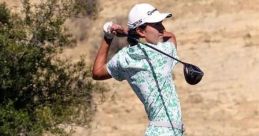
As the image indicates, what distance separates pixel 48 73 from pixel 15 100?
1069 mm

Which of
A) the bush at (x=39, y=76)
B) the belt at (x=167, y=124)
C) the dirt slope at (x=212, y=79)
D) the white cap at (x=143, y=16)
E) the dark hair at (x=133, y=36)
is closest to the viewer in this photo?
the belt at (x=167, y=124)

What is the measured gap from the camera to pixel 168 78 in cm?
Result: 434

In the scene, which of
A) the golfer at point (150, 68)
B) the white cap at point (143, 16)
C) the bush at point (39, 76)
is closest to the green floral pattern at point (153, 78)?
the golfer at point (150, 68)

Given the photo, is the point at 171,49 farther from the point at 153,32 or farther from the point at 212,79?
the point at 212,79

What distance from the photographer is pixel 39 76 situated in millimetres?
15438

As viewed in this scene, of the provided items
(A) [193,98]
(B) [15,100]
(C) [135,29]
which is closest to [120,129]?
(A) [193,98]

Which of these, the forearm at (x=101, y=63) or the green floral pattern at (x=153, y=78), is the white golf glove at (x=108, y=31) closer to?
the forearm at (x=101, y=63)

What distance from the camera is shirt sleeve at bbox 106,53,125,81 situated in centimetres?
449

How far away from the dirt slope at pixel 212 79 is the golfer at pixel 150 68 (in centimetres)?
1392

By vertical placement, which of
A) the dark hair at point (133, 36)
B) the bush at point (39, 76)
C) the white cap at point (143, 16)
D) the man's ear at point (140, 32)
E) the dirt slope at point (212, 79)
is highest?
the white cap at point (143, 16)

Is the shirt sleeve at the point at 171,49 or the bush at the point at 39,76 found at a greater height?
the shirt sleeve at the point at 171,49

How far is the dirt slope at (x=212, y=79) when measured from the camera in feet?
61.5

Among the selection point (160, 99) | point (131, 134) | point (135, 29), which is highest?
point (135, 29)

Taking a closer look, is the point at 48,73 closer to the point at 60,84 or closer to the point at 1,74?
the point at 60,84
